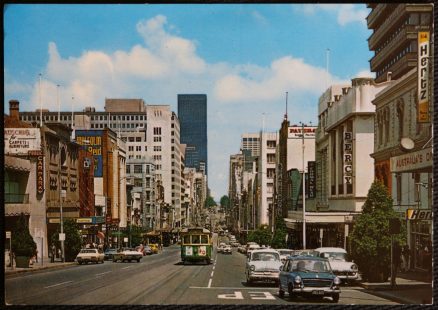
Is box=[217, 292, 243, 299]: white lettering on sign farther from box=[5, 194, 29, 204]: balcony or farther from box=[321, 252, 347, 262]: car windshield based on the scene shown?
box=[5, 194, 29, 204]: balcony

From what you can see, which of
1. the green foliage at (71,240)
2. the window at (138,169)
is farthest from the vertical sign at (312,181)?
the window at (138,169)

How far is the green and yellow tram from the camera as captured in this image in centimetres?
4766

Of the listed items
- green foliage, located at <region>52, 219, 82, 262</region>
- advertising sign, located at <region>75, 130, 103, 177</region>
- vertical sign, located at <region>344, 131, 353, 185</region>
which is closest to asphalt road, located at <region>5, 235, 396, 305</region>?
vertical sign, located at <region>344, 131, 353, 185</region>

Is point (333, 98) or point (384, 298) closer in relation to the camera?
point (384, 298)

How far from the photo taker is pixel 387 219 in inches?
1109

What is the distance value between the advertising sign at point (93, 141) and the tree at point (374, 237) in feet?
144

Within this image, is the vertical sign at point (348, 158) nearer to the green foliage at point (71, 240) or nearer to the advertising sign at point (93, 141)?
the green foliage at point (71, 240)

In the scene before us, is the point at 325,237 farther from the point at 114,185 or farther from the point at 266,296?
the point at 114,185

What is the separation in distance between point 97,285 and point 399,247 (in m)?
11.8

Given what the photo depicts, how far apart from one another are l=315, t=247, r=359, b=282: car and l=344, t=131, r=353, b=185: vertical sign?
1144cm

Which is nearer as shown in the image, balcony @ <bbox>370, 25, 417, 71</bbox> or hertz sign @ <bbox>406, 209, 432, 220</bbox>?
hertz sign @ <bbox>406, 209, 432, 220</bbox>

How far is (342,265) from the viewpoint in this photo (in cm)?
2803

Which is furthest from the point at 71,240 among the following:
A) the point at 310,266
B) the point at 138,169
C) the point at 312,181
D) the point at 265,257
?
the point at 138,169

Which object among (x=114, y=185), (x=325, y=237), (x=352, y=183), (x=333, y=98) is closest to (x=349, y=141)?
(x=352, y=183)
